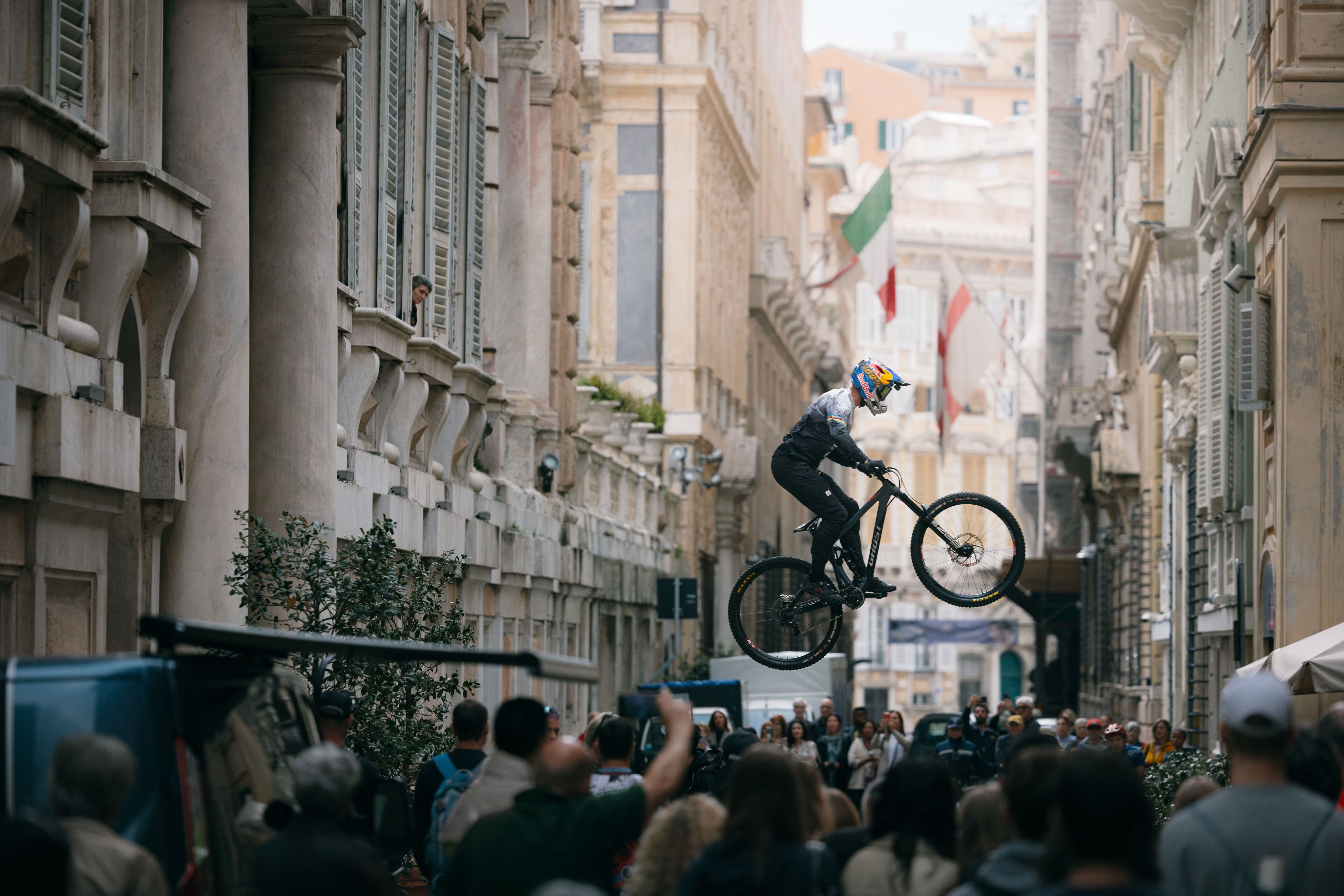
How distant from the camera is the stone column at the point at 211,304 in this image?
14695mm

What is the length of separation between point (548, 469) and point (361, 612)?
13804 millimetres

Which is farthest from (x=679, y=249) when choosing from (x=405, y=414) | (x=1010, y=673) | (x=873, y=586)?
(x=1010, y=673)

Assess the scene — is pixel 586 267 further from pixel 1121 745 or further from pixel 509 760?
pixel 509 760

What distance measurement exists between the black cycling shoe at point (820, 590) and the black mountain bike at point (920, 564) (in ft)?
0.16

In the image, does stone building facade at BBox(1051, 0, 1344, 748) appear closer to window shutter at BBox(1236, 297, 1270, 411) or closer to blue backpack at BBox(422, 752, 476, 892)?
window shutter at BBox(1236, 297, 1270, 411)

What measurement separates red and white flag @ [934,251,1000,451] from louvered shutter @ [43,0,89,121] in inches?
1525

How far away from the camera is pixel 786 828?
22.2ft

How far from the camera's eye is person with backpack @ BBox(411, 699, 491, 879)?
10289 millimetres

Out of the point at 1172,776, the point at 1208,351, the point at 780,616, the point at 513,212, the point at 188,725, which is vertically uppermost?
the point at 513,212

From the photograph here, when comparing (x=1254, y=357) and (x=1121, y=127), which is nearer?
(x=1254, y=357)

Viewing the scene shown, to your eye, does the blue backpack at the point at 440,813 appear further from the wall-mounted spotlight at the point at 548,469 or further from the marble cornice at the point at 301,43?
the wall-mounted spotlight at the point at 548,469

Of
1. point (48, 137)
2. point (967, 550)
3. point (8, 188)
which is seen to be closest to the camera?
point (8, 188)

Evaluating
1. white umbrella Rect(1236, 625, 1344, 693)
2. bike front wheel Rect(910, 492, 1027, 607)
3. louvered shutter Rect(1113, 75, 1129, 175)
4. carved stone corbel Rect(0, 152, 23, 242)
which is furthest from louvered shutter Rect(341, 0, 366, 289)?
louvered shutter Rect(1113, 75, 1129, 175)

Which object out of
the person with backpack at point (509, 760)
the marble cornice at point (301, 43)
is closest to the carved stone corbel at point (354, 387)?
the marble cornice at point (301, 43)
